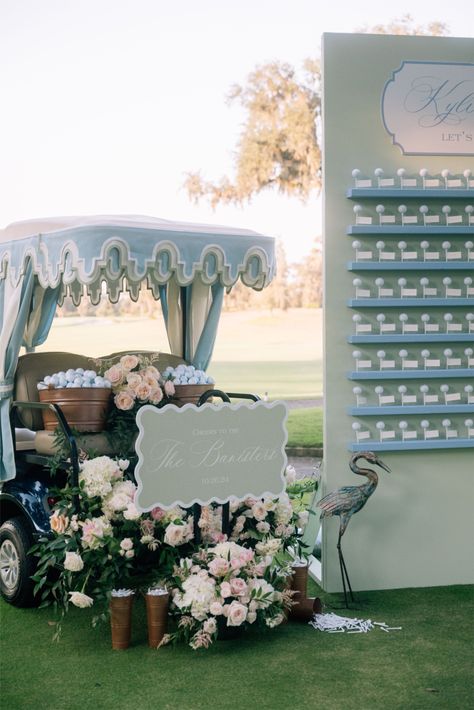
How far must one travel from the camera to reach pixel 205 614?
4293 mm

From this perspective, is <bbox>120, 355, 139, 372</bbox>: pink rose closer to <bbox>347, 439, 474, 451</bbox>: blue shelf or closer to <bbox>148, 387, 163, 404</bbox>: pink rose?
<bbox>148, 387, 163, 404</bbox>: pink rose

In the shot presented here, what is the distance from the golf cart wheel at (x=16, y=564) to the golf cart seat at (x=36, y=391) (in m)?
0.45

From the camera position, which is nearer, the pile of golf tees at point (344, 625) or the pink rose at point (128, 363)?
the pile of golf tees at point (344, 625)

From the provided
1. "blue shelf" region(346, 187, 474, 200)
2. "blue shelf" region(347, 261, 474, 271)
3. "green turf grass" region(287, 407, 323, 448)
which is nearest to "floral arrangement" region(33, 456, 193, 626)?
"blue shelf" region(347, 261, 474, 271)

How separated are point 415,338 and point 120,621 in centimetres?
233

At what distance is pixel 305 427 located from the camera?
14.5m

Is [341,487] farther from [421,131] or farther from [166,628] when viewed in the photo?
[421,131]

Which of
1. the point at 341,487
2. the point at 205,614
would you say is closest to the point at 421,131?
the point at 341,487

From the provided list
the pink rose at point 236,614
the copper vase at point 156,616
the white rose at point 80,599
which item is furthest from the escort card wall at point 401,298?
the white rose at point 80,599

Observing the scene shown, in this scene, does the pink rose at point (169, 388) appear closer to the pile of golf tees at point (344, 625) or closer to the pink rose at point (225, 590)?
the pink rose at point (225, 590)

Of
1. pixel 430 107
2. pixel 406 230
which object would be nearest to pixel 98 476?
pixel 406 230

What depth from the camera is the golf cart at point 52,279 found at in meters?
4.59

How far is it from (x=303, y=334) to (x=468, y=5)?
5631mm

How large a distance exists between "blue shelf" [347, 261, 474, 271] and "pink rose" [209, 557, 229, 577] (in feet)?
6.20
